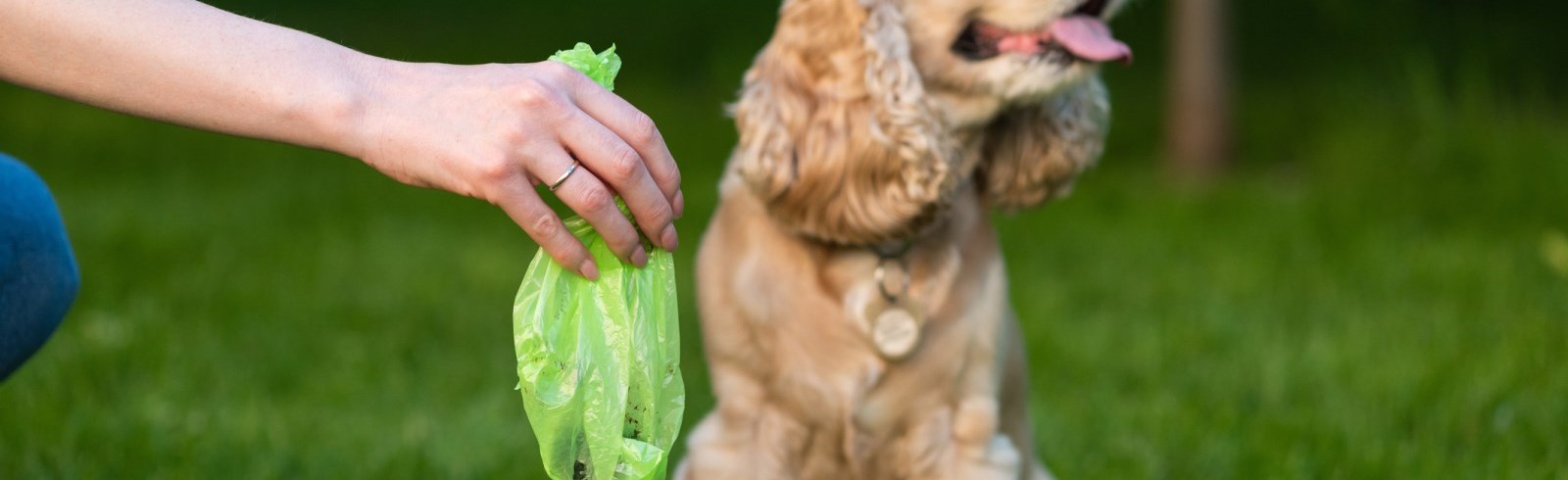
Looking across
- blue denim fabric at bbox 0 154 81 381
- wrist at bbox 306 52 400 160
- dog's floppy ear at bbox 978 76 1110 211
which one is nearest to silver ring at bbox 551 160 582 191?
wrist at bbox 306 52 400 160

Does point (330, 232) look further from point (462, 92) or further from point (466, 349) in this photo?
point (462, 92)

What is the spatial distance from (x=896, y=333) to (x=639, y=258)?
2.89ft

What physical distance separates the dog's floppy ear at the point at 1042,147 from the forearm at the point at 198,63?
1498mm

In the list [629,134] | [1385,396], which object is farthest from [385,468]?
[1385,396]

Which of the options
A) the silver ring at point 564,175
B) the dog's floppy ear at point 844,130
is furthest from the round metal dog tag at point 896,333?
the silver ring at point 564,175

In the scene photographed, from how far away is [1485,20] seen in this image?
7.19 metres

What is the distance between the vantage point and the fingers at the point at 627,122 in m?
1.59

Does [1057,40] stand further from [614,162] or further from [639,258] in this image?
[614,162]

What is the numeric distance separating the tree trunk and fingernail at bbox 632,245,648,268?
527 centimetres

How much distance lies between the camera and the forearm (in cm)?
159

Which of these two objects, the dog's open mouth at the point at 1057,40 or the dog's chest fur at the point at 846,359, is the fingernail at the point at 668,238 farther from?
the dog's open mouth at the point at 1057,40

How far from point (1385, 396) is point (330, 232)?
3.63 metres

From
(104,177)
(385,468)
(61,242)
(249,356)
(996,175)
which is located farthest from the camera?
(104,177)

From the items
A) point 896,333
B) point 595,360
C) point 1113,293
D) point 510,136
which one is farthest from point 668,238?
point 1113,293
